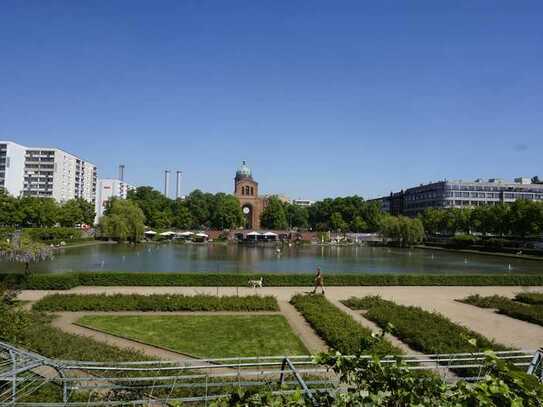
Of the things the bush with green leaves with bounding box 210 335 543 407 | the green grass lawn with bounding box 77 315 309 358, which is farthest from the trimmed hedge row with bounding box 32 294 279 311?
the bush with green leaves with bounding box 210 335 543 407

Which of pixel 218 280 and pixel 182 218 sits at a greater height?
pixel 182 218

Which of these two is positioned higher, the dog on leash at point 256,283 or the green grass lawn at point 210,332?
the dog on leash at point 256,283

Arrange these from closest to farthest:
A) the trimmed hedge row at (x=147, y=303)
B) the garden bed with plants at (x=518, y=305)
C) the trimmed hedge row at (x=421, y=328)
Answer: the trimmed hedge row at (x=421, y=328)
the garden bed with plants at (x=518, y=305)
the trimmed hedge row at (x=147, y=303)

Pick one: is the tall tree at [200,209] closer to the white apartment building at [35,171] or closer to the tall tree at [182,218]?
the tall tree at [182,218]

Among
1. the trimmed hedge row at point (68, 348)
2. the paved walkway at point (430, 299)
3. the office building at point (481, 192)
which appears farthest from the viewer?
the office building at point (481, 192)

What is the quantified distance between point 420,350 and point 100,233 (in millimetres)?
81658

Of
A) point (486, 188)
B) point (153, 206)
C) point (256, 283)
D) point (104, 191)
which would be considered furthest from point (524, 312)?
point (104, 191)

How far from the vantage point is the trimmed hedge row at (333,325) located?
15297mm

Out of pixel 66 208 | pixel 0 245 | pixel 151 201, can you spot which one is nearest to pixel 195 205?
pixel 151 201

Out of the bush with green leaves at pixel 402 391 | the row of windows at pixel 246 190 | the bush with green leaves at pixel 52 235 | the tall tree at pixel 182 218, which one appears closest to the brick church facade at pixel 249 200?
the row of windows at pixel 246 190

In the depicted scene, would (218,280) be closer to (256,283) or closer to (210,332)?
(256,283)

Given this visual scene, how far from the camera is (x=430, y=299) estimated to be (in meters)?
28.0

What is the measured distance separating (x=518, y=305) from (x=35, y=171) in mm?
138696

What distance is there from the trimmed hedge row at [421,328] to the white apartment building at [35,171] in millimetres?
124229
